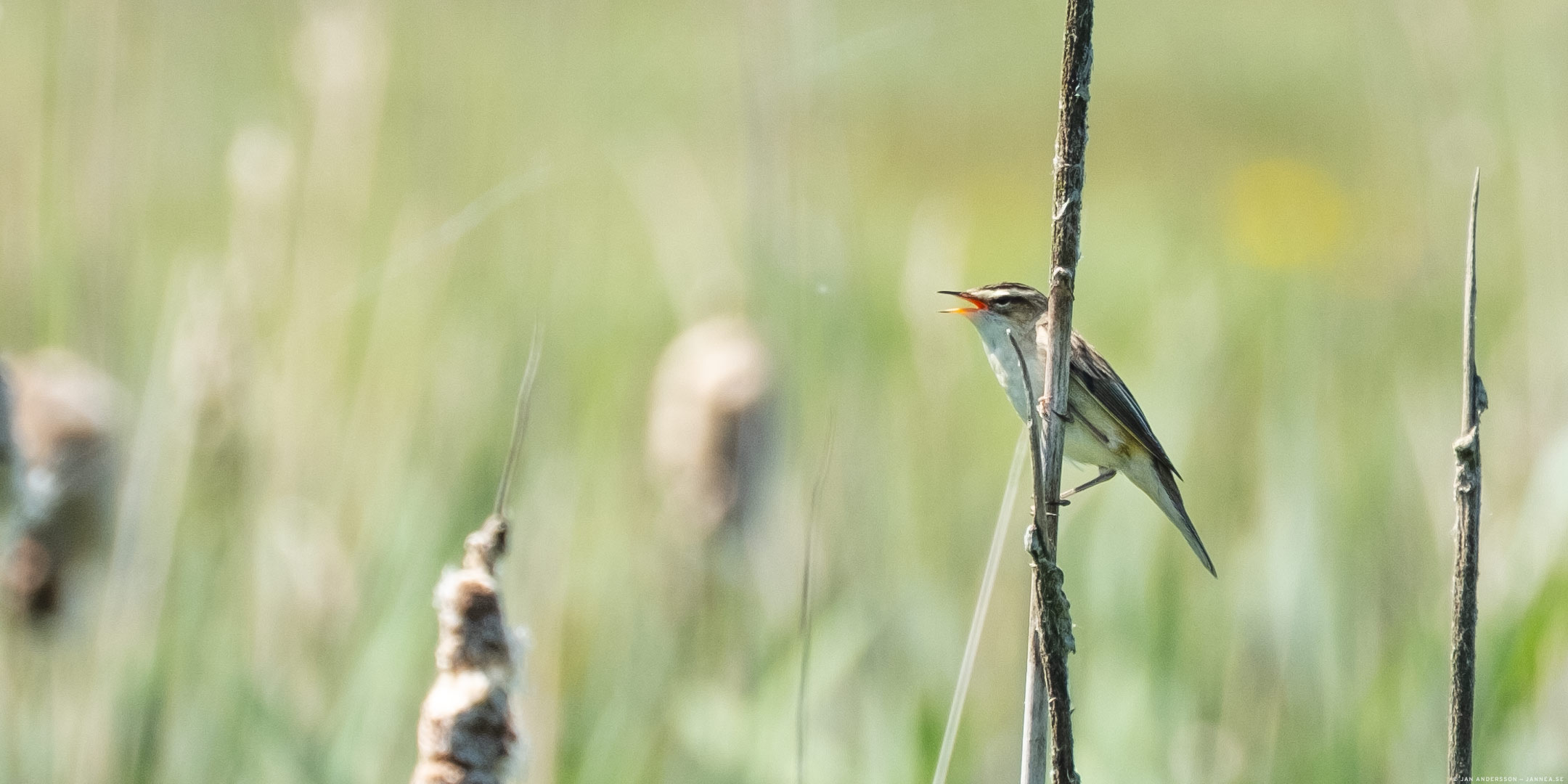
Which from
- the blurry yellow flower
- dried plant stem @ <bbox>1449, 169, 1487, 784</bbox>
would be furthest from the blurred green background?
the blurry yellow flower

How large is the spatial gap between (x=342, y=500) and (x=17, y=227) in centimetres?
→ 63

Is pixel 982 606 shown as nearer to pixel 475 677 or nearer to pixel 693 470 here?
pixel 475 677

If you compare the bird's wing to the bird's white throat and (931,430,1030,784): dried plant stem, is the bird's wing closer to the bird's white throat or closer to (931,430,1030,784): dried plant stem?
the bird's white throat

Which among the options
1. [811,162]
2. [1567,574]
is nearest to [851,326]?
[811,162]

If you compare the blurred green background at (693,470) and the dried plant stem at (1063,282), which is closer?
the dried plant stem at (1063,282)

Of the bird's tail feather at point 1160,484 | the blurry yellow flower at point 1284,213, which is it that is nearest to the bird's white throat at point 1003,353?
the bird's tail feather at point 1160,484

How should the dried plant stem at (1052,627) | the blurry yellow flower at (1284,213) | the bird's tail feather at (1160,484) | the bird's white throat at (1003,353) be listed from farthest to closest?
the blurry yellow flower at (1284,213) → the bird's tail feather at (1160,484) → the bird's white throat at (1003,353) → the dried plant stem at (1052,627)

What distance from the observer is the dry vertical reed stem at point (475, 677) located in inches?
24.9

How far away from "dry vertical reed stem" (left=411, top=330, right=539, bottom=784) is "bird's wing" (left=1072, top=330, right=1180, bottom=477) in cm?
92

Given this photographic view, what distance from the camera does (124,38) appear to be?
5.29 ft

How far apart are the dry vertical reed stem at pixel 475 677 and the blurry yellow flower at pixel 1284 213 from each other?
407cm

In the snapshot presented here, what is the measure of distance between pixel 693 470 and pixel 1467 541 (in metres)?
1.48

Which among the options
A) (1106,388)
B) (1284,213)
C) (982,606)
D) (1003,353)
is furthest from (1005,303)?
(1284,213)

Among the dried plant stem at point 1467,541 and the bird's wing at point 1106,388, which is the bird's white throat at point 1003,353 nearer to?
the bird's wing at point 1106,388
